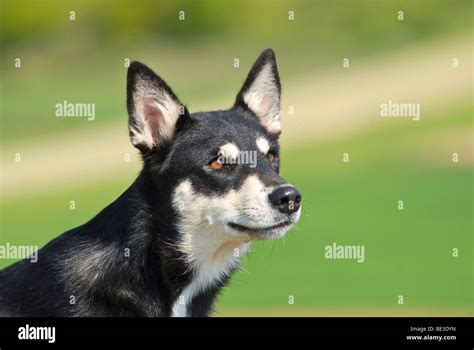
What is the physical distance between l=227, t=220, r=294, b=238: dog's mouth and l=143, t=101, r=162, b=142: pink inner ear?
3.85ft

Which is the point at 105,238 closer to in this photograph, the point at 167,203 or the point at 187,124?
the point at 167,203

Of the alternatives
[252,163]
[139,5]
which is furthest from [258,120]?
[139,5]

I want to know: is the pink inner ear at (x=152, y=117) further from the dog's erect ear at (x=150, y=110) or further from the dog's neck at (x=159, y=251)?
the dog's neck at (x=159, y=251)

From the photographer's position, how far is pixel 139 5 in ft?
92.0

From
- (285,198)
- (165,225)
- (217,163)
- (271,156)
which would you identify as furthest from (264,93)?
(165,225)

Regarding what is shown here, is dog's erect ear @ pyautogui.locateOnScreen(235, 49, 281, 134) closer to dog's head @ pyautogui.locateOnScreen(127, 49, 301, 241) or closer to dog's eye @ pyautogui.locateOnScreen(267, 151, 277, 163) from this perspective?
dog's head @ pyautogui.locateOnScreen(127, 49, 301, 241)

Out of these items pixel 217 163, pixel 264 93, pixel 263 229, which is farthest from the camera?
pixel 264 93

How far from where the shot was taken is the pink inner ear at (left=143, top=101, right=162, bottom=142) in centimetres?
809

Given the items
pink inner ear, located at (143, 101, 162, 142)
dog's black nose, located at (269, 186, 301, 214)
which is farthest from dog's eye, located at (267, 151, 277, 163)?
pink inner ear, located at (143, 101, 162, 142)

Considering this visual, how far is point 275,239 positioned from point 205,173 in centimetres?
84

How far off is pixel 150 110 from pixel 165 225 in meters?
1.06

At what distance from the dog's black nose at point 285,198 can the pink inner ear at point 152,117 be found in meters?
1.35

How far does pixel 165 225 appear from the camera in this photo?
7.93m

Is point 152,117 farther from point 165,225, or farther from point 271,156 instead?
point 271,156
